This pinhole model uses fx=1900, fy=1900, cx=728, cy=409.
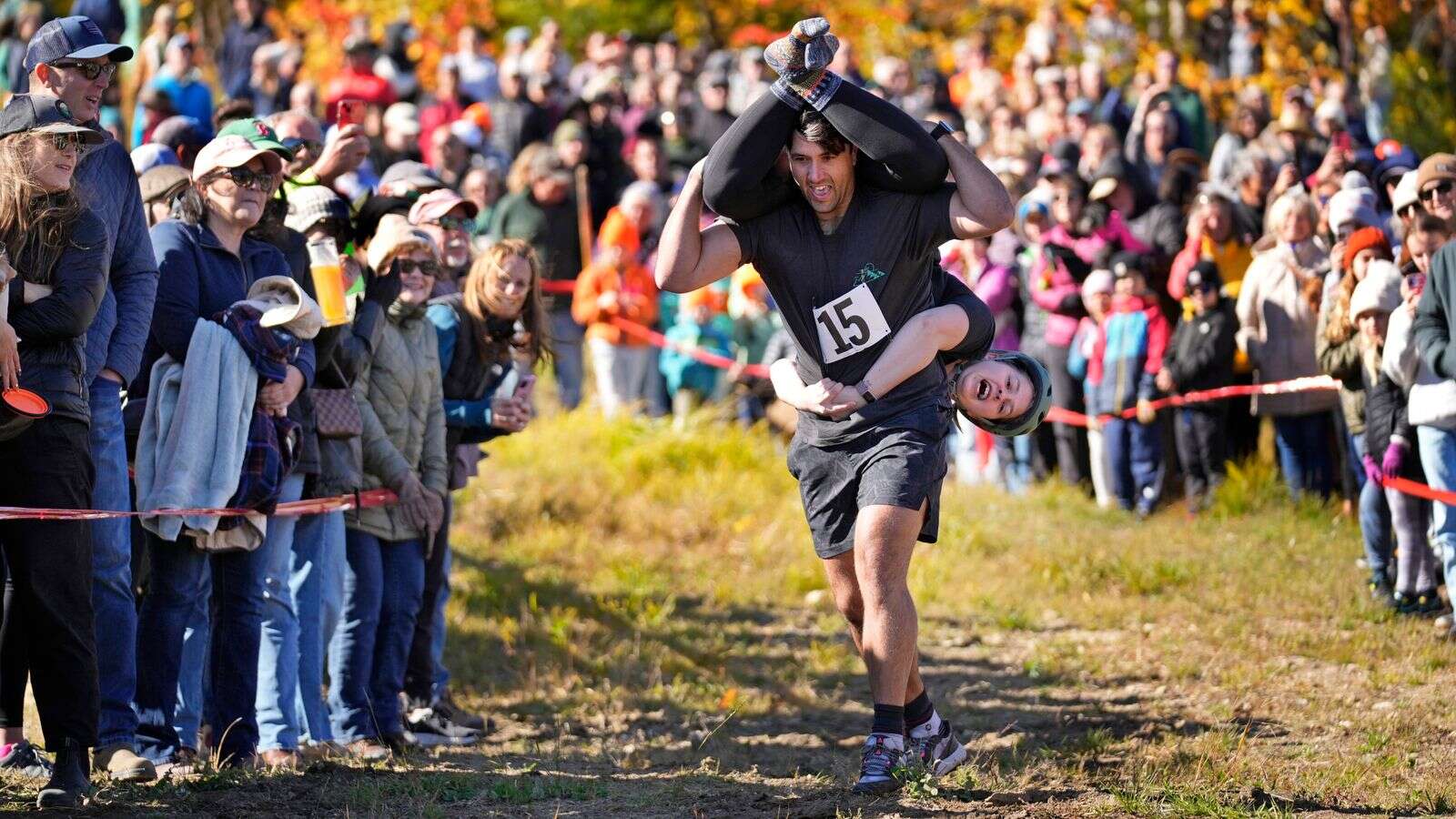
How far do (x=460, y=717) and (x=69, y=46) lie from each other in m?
3.50

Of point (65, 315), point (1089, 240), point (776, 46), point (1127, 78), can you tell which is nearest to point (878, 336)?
point (776, 46)

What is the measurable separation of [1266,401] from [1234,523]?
29.2 inches

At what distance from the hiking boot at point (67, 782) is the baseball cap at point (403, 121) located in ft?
28.0

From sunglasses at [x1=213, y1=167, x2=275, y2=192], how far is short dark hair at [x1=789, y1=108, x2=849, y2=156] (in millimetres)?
1932

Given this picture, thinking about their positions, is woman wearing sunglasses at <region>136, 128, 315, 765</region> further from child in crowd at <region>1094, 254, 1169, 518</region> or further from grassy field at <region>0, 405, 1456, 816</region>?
child in crowd at <region>1094, 254, 1169, 518</region>

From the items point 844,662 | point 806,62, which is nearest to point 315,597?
point 806,62

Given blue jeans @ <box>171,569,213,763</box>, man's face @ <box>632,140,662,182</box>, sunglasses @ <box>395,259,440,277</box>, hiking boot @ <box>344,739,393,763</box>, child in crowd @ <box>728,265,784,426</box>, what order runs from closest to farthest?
blue jeans @ <box>171,569,213,763</box> < hiking boot @ <box>344,739,393,763</box> < sunglasses @ <box>395,259,440,277</box> < child in crowd @ <box>728,265,784,426</box> < man's face @ <box>632,140,662,182</box>

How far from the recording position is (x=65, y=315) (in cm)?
555

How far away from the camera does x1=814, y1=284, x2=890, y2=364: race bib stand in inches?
239

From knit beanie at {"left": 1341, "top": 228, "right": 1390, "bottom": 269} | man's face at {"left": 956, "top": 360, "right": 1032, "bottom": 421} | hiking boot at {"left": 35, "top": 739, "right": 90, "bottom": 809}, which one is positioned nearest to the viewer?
hiking boot at {"left": 35, "top": 739, "right": 90, "bottom": 809}

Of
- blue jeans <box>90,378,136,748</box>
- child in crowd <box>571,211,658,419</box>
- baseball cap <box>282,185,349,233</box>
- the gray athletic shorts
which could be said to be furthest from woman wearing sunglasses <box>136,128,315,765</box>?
child in crowd <box>571,211,658,419</box>

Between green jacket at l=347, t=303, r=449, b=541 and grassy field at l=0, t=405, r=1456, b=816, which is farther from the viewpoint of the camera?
green jacket at l=347, t=303, r=449, b=541

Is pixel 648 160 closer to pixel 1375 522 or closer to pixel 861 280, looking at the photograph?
pixel 1375 522

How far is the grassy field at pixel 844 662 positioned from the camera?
6117 mm
